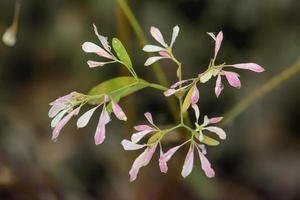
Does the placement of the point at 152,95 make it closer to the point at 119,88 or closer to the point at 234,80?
the point at 119,88

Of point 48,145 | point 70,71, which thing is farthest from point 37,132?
point 70,71

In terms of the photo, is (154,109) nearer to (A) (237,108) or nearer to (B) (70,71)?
(B) (70,71)

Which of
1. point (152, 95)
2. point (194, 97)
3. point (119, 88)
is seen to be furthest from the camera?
point (152, 95)

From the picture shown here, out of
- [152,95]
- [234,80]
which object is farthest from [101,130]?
→ [152,95]

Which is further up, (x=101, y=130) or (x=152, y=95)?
(x=101, y=130)

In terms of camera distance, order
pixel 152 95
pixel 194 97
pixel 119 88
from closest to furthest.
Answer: pixel 194 97 < pixel 119 88 < pixel 152 95

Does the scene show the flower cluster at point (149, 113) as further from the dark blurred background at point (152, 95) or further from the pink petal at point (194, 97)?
the dark blurred background at point (152, 95)

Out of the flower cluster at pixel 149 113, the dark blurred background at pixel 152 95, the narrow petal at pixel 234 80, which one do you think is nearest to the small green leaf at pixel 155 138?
the flower cluster at pixel 149 113
